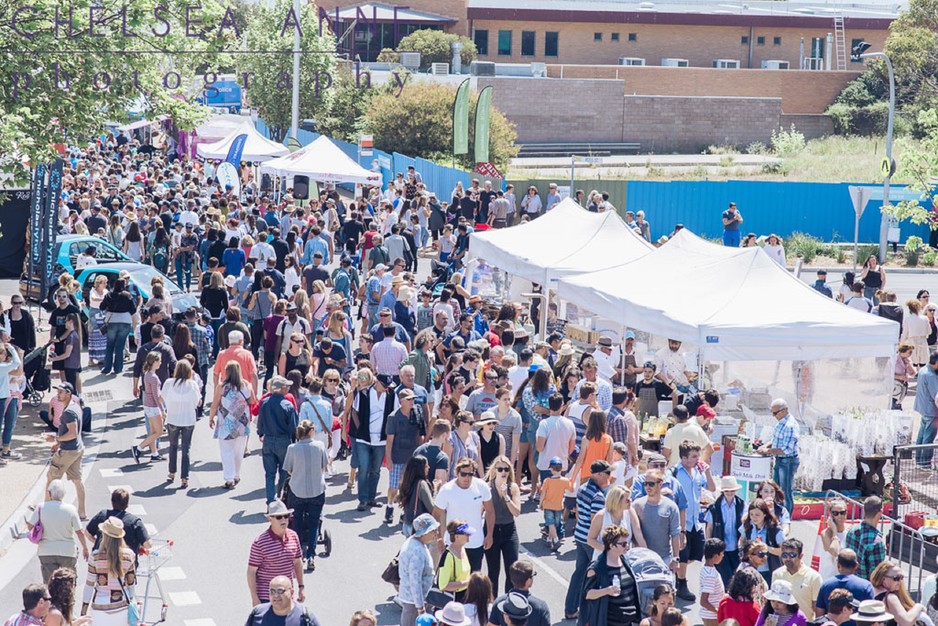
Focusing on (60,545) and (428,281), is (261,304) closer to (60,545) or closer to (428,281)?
(428,281)

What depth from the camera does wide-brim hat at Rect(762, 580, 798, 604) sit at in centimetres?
866

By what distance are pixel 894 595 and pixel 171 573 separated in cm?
637

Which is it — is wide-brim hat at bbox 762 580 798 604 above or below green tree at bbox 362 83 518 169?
below

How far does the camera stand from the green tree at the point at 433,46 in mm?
68625

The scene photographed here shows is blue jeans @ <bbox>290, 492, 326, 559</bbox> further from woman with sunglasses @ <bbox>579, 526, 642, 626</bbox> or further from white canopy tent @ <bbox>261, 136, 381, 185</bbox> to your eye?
white canopy tent @ <bbox>261, 136, 381, 185</bbox>

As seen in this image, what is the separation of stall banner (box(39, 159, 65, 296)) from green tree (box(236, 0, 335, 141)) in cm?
2711

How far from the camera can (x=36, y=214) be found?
2067 centimetres

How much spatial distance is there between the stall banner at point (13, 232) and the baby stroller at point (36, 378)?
4.46 metres

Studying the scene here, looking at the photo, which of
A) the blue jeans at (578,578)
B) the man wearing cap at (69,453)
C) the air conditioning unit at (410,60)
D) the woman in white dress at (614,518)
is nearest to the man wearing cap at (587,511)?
the blue jeans at (578,578)

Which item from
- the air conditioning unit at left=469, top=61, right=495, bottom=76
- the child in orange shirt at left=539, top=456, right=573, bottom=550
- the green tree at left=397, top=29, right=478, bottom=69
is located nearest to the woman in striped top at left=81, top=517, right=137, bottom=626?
the child in orange shirt at left=539, top=456, right=573, bottom=550

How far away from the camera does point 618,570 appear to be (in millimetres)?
9312

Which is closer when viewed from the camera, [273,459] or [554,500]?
[554,500]

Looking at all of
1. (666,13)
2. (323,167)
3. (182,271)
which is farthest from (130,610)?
(666,13)

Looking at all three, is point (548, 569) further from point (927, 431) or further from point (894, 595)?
point (927, 431)
